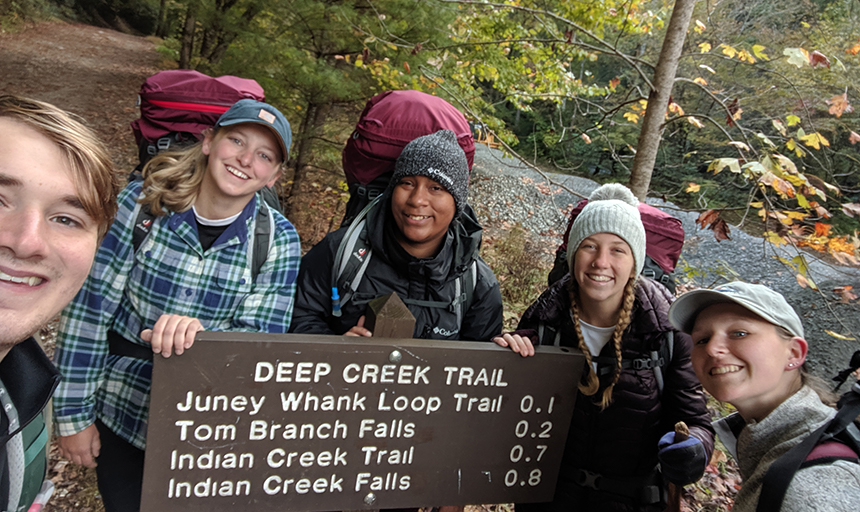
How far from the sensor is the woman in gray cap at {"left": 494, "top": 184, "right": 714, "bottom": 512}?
6.51 ft

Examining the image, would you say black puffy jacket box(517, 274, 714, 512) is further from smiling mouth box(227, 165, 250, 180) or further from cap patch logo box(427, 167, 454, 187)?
smiling mouth box(227, 165, 250, 180)

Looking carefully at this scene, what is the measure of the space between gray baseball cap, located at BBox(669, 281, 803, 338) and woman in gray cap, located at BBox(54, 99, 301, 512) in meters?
1.62

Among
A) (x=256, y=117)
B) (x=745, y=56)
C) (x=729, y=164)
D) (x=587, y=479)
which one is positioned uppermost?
(x=745, y=56)

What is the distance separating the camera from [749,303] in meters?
1.52

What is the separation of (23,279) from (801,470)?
2194 mm

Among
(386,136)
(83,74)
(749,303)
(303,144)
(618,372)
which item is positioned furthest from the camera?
(83,74)

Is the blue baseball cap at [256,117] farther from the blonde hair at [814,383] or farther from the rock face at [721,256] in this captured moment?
the rock face at [721,256]

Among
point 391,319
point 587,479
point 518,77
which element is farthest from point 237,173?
point 518,77

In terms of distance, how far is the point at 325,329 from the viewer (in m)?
2.17

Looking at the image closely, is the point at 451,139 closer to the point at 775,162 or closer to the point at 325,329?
the point at 325,329

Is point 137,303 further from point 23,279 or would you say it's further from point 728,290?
point 728,290

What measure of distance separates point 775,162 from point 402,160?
8.00 feet

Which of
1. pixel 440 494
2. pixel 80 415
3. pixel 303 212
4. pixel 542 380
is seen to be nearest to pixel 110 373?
pixel 80 415

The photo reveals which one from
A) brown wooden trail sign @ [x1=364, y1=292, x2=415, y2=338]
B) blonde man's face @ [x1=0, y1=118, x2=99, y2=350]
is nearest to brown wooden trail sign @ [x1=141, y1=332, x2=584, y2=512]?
brown wooden trail sign @ [x1=364, y1=292, x2=415, y2=338]
